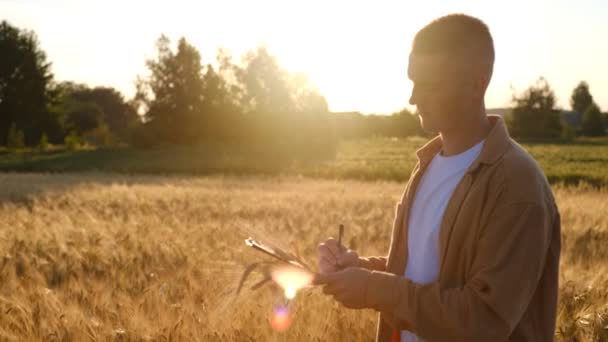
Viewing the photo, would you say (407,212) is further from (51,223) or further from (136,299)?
(51,223)

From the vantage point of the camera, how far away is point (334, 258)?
1.98 m

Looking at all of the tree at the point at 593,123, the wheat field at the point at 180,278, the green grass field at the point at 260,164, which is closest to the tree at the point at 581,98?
the tree at the point at 593,123

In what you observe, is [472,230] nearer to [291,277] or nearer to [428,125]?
[428,125]

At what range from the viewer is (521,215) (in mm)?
1567

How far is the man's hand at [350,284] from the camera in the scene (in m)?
1.72

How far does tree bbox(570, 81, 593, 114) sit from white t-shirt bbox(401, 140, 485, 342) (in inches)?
4655

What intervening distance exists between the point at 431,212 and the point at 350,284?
41 cm

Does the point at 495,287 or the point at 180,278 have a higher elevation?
the point at 495,287

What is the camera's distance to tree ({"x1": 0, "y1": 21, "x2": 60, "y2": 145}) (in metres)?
53.3

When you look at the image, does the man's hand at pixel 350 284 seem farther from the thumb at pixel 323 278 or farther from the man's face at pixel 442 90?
the man's face at pixel 442 90

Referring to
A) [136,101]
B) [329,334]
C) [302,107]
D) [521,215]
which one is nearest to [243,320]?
[329,334]

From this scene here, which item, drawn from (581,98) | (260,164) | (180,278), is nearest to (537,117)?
(260,164)

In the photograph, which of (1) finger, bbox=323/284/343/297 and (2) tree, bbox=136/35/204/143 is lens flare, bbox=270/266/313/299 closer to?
(1) finger, bbox=323/284/343/297

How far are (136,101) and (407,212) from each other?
161 ft
